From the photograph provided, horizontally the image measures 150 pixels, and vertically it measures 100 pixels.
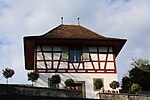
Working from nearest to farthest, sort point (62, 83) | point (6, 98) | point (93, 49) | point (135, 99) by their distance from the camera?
point (6, 98) → point (135, 99) → point (62, 83) → point (93, 49)

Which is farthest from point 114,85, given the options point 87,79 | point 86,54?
point 86,54

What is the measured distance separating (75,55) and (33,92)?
951 cm

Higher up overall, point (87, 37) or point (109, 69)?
point (87, 37)

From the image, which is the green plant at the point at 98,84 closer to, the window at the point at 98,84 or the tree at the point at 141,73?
the window at the point at 98,84

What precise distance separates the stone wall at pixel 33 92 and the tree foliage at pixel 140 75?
13.6m

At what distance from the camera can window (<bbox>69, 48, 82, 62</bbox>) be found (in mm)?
29381

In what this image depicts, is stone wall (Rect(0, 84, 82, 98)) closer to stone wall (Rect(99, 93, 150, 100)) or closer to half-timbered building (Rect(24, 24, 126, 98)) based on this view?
stone wall (Rect(99, 93, 150, 100))

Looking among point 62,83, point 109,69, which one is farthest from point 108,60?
point 62,83

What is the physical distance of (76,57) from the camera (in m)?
29.5

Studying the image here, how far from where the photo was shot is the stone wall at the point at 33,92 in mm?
19127

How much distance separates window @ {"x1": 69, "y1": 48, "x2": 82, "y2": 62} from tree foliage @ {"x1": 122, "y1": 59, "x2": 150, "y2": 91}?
7.03 metres

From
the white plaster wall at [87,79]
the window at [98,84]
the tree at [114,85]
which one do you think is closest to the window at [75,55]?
the white plaster wall at [87,79]

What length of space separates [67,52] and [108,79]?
3.99 meters

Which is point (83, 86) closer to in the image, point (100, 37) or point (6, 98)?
point (100, 37)
